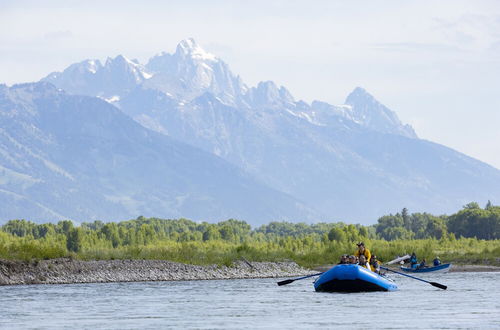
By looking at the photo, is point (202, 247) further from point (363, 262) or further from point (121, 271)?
point (363, 262)

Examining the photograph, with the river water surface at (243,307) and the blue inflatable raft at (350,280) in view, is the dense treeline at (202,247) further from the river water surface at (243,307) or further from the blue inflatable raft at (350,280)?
the blue inflatable raft at (350,280)

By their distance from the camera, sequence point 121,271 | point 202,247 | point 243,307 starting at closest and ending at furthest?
1. point 243,307
2. point 121,271
3. point 202,247

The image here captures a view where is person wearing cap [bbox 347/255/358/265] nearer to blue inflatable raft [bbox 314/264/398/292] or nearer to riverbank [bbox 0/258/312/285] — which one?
blue inflatable raft [bbox 314/264/398/292]

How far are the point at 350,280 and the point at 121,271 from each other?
37.3 m

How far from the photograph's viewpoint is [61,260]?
104m

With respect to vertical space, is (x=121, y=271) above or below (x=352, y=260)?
above

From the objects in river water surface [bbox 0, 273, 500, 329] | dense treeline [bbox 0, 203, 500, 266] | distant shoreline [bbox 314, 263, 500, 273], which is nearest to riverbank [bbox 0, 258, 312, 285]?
dense treeline [bbox 0, 203, 500, 266]

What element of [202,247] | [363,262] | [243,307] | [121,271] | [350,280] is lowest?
[243,307]

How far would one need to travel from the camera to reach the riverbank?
96.4m

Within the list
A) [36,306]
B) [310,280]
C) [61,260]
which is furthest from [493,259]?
[36,306]

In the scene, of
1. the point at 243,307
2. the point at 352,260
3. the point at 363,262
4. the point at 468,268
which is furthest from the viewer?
the point at 468,268

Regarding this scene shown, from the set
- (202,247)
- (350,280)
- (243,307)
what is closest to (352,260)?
(350,280)

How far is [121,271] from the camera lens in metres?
106

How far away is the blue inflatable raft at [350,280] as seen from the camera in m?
74.6
